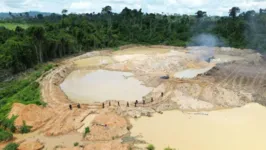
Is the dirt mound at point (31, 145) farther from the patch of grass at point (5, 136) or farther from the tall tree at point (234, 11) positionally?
the tall tree at point (234, 11)

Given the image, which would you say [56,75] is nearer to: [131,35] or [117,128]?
[117,128]

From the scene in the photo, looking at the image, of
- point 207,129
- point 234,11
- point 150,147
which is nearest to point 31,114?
point 150,147

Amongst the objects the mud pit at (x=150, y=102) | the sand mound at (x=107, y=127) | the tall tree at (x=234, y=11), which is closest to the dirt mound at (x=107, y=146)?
the mud pit at (x=150, y=102)

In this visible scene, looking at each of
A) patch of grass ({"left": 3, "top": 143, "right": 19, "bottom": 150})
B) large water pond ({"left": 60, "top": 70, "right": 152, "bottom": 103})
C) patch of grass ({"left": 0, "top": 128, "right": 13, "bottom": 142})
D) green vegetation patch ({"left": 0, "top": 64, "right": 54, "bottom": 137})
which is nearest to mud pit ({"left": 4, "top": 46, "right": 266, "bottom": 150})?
large water pond ({"left": 60, "top": 70, "right": 152, "bottom": 103})

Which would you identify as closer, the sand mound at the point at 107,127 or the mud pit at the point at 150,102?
the sand mound at the point at 107,127

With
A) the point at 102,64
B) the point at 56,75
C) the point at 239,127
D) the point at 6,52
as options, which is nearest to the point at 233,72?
the point at 239,127

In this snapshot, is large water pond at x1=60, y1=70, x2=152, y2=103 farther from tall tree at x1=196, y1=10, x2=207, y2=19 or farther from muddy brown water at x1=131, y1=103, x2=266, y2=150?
tall tree at x1=196, y1=10, x2=207, y2=19
